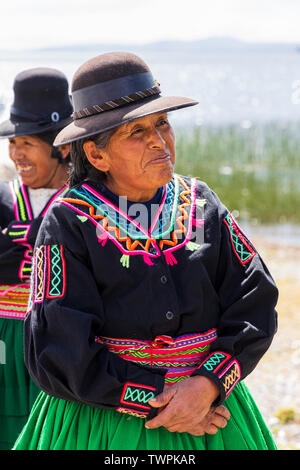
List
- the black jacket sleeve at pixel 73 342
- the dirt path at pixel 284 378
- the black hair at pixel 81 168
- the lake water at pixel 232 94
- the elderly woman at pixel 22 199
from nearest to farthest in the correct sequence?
the black jacket sleeve at pixel 73 342 → the black hair at pixel 81 168 → the elderly woman at pixel 22 199 → the dirt path at pixel 284 378 → the lake water at pixel 232 94

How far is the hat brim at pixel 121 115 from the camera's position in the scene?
2.18 meters

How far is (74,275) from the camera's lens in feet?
7.14

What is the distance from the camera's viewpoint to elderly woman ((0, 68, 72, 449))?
3311mm

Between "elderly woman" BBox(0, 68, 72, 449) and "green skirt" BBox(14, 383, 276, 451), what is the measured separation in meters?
0.99

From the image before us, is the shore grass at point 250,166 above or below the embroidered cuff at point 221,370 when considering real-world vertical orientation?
below

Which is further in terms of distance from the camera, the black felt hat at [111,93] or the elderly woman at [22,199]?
the elderly woman at [22,199]

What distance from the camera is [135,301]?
221cm

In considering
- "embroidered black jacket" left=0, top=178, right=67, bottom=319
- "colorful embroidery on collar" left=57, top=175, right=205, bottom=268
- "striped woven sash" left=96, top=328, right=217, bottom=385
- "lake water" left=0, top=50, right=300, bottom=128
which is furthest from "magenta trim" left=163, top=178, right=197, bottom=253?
"lake water" left=0, top=50, right=300, bottom=128

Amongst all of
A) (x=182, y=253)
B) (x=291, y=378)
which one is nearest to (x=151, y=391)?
(x=182, y=253)

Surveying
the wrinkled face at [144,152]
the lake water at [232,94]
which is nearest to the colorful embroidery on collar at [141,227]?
the wrinkled face at [144,152]

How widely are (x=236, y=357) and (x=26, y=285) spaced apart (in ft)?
4.37

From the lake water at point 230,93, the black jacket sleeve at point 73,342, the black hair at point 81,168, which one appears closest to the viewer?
the black jacket sleeve at point 73,342

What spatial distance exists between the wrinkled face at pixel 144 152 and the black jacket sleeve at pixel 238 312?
0.29 m

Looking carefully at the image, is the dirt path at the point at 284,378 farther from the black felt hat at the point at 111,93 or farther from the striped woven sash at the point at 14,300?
the black felt hat at the point at 111,93
